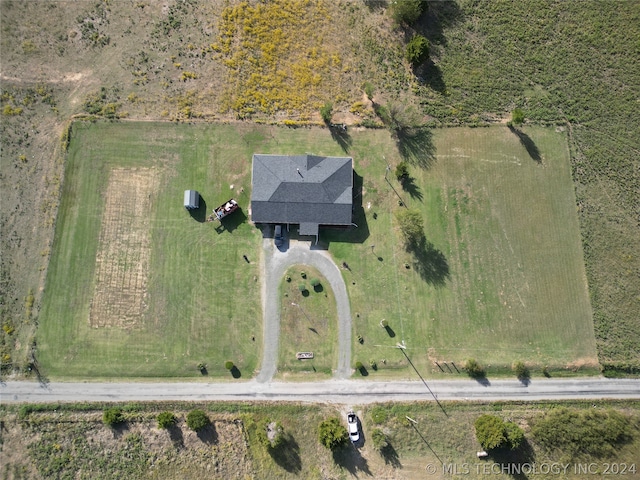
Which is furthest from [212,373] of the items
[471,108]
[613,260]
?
[613,260]

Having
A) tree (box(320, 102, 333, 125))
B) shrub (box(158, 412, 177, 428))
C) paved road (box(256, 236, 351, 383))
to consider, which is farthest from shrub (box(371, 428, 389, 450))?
tree (box(320, 102, 333, 125))

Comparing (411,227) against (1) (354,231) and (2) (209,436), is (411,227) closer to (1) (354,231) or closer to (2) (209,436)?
(1) (354,231)

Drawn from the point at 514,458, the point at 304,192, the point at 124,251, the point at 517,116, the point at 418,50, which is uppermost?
the point at 418,50

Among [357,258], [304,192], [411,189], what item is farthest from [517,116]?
[304,192]

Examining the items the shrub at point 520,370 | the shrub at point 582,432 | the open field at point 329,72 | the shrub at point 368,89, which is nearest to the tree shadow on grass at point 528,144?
the open field at point 329,72

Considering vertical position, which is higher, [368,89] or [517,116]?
[368,89]

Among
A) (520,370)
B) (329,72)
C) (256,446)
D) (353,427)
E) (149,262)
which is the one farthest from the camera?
(329,72)

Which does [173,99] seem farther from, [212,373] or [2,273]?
[212,373]
